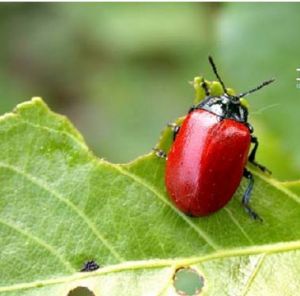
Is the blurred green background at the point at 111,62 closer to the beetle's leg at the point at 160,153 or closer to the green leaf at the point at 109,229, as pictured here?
the beetle's leg at the point at 160,153

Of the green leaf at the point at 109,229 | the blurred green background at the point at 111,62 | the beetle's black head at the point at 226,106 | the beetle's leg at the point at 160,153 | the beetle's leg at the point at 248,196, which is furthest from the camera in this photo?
Answer: the blurred green background at the point at 111,62

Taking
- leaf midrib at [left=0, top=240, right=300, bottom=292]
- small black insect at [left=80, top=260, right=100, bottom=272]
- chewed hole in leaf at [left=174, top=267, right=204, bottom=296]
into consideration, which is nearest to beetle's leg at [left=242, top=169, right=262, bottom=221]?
leaf midrib at [left=0, top=240, right=300, bottom=292]

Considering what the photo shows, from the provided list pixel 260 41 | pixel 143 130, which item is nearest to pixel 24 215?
pixel 260 41

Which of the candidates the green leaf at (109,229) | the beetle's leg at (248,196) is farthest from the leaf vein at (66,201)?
the beetle's leg at (248,196)

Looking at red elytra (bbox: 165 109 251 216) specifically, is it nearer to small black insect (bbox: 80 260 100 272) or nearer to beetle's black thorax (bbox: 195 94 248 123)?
beetle's black thorax (bbox: 195 94 248 123)

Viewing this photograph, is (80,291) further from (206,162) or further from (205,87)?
(205,87)

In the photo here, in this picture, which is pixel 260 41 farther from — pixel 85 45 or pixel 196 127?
pixel 85 45
